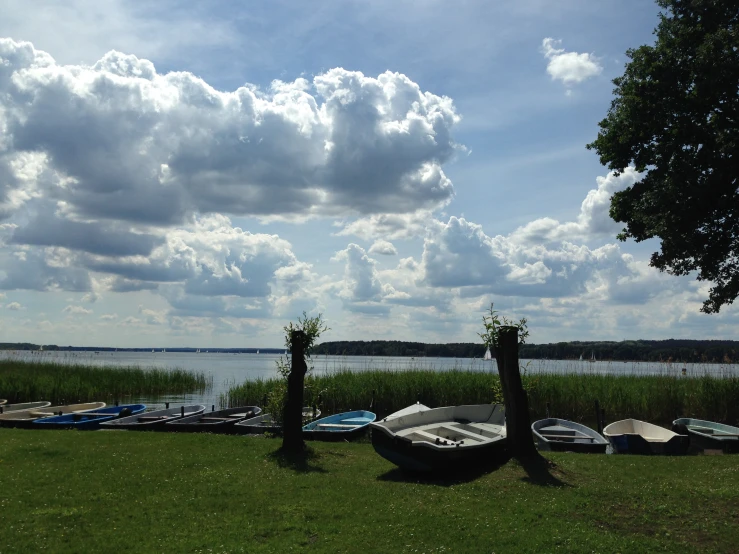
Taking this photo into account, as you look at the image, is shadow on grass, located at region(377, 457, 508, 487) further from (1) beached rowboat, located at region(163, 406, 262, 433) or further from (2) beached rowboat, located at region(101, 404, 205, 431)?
(2) beached rowboat, located at region(101, 404, 205, 431)

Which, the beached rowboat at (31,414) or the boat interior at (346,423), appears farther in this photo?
the beached rowboat at (31,414)

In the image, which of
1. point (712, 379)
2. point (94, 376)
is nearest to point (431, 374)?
point (712, 379)

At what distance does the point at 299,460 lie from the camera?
41.2 feet

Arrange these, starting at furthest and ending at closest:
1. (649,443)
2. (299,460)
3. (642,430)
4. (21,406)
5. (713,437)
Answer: (21,406)
(642,430)
(713,437)
(649,443)
(299,460)

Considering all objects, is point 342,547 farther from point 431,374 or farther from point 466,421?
point 431,374

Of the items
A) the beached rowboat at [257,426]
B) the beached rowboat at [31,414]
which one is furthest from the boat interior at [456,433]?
the beached rowboat at [31,414]

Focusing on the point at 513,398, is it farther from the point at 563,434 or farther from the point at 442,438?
the point at 563,434

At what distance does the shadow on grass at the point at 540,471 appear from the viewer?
397 inches

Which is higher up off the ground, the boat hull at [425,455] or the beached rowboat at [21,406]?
the boat hull at [425,455]

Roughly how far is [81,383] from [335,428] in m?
17.8

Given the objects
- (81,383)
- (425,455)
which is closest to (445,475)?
(425,455)

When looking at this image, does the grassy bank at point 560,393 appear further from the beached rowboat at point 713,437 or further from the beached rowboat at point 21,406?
the beached rowboat at point 21,406

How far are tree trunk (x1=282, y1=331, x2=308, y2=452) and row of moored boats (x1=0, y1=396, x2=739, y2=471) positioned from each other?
1806 mm

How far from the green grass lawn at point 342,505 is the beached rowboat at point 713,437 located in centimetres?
392
